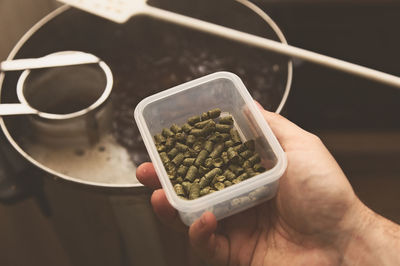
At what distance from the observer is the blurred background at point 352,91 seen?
1.25 m

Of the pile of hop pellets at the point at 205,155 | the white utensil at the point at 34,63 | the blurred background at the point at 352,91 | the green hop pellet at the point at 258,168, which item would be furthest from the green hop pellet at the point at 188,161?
the blurred background at the point at 352,91

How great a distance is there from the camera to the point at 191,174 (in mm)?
722

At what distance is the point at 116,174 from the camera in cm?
94

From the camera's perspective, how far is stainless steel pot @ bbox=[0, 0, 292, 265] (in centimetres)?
95

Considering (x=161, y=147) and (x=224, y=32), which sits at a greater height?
(x=224, y=32)

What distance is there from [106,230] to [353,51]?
873 millimetres

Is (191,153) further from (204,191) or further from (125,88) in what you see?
(125,88)

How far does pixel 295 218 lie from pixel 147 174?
0.88 ft

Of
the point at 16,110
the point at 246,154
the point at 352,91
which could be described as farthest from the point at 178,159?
the point at 352,91

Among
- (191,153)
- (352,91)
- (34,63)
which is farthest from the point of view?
(352,91)

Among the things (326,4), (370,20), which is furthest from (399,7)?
(326,4)

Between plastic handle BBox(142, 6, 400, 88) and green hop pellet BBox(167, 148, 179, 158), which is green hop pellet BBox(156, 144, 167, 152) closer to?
green hop pellet BBox(167, 148, 179, 158)

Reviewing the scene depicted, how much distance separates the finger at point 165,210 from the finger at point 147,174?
33mm

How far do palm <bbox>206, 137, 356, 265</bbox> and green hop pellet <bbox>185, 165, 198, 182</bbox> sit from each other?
0.39ft
